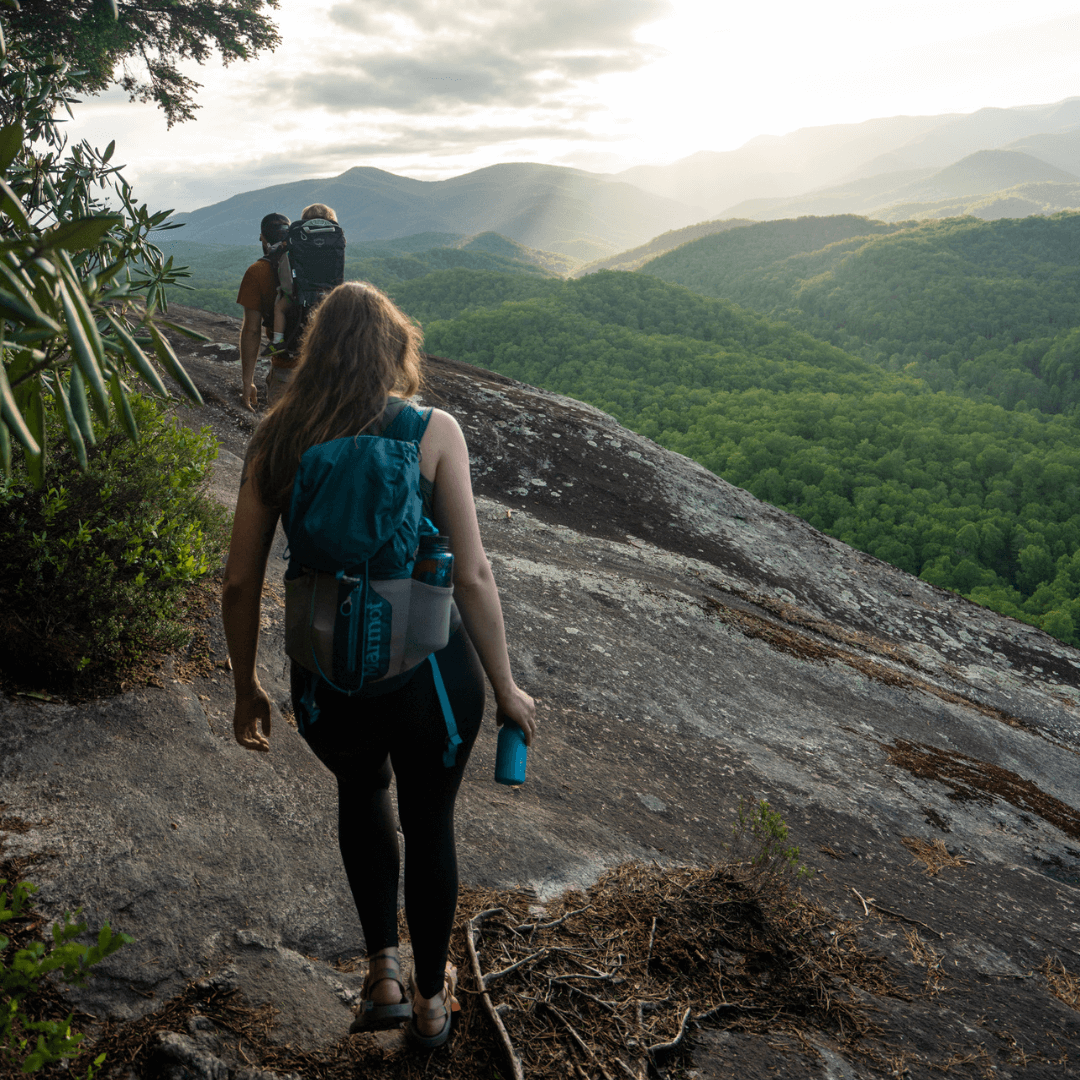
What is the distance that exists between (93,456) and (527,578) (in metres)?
4.58

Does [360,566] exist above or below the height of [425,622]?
above

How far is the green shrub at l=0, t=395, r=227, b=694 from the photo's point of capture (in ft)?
9.51

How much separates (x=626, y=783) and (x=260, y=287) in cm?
415

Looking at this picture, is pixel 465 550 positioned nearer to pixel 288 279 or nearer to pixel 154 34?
pixel 288 279

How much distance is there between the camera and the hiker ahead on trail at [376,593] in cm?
146

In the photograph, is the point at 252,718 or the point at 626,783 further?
the point at 626,783

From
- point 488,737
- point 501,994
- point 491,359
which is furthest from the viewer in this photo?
point 491,359

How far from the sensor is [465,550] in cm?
160

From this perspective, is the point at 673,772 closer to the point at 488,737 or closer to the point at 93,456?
the point at 488,737

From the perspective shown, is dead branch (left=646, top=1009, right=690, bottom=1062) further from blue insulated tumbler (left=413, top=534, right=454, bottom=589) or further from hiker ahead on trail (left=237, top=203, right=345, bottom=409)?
hiker ahead on trail (left=237, top=203, right=345, bottom=409)

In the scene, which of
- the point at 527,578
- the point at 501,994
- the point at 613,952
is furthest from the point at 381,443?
the point at 527,578

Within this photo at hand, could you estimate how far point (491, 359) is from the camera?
53500 mm

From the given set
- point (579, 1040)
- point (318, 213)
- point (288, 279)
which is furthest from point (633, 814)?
point (318, 213)

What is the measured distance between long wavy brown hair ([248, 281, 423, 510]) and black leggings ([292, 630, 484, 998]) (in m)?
0.50
